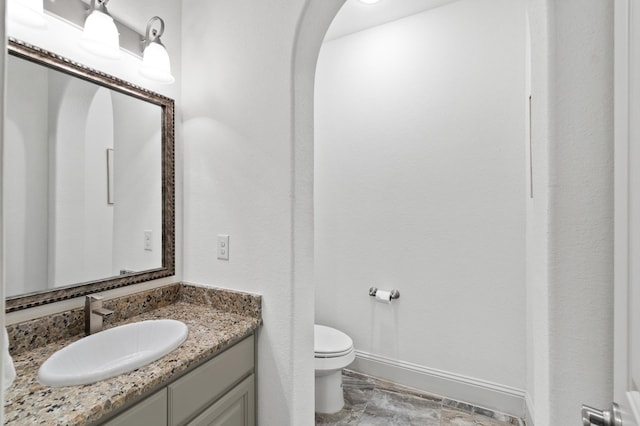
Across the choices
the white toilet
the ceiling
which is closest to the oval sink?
the white toilet

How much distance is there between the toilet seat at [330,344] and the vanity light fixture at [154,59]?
1.72 metres

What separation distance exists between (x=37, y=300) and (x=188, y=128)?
Result: 98 centimetres

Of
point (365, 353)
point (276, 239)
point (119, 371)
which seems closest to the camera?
point (119, 371)

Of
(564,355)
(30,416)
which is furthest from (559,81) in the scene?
(30,416)

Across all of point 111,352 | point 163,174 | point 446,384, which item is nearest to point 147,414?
point 111,352

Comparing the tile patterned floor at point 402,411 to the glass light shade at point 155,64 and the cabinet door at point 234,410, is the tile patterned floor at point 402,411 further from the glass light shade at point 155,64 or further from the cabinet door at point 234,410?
the glass light shade at point 155,64

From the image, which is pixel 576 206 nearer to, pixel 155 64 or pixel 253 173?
pixel 253 173

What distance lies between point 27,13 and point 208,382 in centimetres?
140

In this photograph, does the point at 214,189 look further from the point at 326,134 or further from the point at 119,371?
→ the point at 326,134

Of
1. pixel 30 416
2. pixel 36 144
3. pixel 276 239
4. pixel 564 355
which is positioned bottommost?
pixel 30 416

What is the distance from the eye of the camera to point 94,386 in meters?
0.83

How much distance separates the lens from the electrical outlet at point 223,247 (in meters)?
1.47
